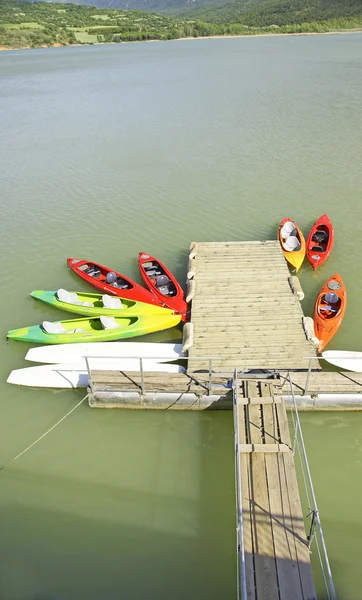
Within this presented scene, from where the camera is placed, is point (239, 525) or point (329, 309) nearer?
point (239, 525)

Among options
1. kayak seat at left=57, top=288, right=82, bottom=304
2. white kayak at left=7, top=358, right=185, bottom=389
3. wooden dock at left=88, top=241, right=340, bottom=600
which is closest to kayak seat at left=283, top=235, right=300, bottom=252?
wooden dock at left=88, top=241, right=340, bottom=600

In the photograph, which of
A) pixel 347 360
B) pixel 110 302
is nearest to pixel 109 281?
pixel 110 302

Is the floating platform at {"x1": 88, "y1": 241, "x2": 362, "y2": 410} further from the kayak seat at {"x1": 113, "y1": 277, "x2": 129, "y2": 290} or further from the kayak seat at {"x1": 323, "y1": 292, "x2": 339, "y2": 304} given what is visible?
the kayak seat at {"x1": 113, "y1": 277, "x2": 129, "y2": 290}

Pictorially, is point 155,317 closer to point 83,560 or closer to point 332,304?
point 332,304

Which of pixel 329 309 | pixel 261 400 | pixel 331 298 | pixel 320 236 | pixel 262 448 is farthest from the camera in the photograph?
pixel 320 236

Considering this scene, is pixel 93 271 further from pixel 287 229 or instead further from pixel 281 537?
pixel 281 537

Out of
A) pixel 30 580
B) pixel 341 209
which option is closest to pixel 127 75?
pixel 341 209
